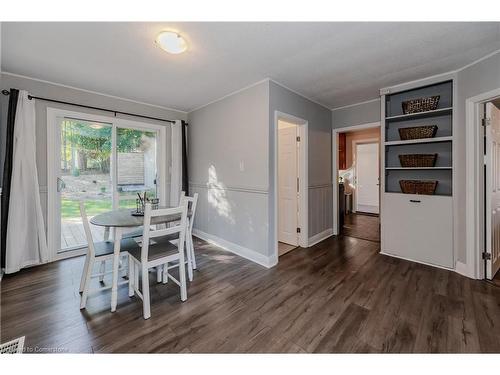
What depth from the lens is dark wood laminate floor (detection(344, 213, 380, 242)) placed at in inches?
167

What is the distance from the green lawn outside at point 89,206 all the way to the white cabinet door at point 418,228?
167 inches

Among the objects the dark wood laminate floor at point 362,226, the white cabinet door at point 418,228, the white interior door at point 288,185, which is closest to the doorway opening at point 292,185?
the white interior door at point 288,185

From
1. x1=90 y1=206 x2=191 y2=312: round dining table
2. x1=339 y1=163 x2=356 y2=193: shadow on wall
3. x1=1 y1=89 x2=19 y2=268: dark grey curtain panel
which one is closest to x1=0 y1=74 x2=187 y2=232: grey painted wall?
x1=1 y1=89 x2=19 y2=268: dark grey curtain panel

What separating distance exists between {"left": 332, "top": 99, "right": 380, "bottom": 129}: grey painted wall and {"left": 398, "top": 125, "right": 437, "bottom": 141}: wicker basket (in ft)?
2.50

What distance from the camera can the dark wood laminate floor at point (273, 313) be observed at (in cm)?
156

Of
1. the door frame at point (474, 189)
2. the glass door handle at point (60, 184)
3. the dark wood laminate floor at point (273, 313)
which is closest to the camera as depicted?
the dark wood laminate floor at point (273, 313)

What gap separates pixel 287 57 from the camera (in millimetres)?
2303

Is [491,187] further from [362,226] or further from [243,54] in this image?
[243,54]

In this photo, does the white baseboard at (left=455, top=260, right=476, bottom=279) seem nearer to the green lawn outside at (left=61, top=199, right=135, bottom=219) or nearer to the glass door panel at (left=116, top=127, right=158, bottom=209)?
the glass door panel at (left=116, top=127, right=158, bottom=209)

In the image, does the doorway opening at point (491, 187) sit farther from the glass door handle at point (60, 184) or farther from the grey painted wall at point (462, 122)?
the glass door handle at point (60, 184)

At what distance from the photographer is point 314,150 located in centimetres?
377

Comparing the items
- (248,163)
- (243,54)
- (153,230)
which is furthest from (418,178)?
(153,230)

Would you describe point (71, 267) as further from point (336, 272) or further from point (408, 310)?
point (408, 310)
